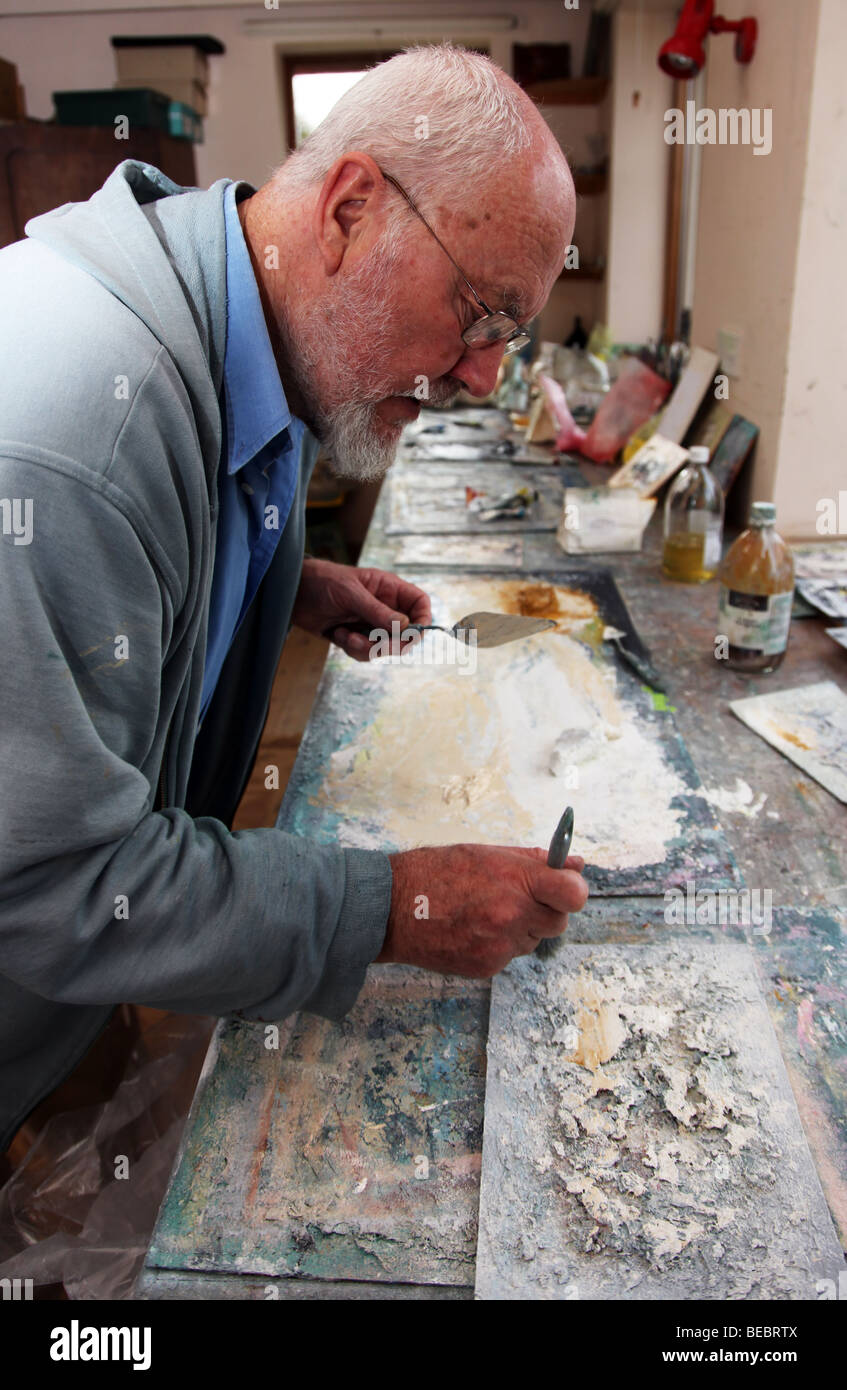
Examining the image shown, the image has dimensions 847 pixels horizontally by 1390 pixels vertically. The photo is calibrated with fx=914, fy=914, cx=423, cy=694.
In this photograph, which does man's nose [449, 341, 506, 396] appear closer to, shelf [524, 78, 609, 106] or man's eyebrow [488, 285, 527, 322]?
man's eyebrow [488, 285, 527, 322]

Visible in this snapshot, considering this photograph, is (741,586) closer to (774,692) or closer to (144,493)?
(774,692)

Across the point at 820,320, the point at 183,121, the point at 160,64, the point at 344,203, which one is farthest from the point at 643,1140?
the point at 160,64

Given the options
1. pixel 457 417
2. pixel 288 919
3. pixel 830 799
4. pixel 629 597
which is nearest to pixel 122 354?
pixel 288 919

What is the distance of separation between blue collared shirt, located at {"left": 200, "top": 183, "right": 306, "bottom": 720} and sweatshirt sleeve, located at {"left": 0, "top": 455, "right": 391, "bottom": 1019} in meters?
0.18

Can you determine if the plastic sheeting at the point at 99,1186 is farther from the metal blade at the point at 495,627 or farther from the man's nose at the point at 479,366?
the man's nose at the point at 479,366

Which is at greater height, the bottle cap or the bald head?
the bald head

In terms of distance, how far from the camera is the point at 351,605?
1.42m

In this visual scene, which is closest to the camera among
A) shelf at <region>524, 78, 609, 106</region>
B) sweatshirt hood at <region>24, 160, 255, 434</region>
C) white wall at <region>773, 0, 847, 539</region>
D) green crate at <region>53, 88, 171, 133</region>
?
sweatshirt hood at <region>24, 160, 255, 434</region>

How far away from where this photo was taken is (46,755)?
67cm

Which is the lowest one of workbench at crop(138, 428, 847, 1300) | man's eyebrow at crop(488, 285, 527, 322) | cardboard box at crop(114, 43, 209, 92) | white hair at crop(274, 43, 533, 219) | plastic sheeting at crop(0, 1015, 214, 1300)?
plastic sheeting at crop(0, 1015, 214, 1300)

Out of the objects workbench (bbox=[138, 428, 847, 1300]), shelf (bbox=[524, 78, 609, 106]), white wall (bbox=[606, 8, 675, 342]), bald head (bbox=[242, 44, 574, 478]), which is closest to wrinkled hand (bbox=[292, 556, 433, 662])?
bald head (bbox=[242, 44, 574, 478])

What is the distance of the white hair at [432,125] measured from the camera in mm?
829

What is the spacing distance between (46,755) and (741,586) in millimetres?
1096

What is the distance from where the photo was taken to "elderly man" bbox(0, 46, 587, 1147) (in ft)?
2.24
